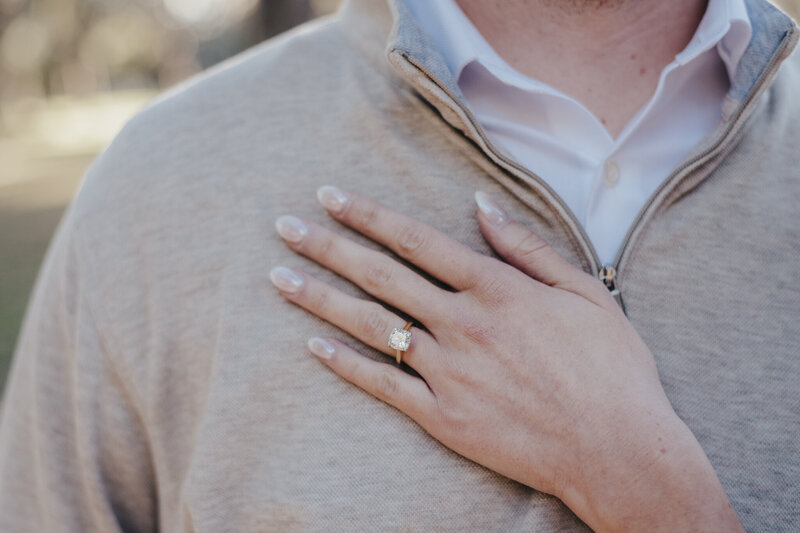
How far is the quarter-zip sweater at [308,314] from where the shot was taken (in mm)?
1335

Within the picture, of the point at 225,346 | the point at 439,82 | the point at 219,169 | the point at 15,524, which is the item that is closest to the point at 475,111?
the point at 439,82

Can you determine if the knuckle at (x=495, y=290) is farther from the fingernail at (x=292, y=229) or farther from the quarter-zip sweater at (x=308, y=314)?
the fingernail at (x=292, y=229)

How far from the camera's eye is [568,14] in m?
1.58

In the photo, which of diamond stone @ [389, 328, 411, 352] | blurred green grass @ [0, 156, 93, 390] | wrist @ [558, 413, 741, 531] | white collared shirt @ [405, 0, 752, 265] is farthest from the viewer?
blurred green grass @ [0, 156, 93, 390]

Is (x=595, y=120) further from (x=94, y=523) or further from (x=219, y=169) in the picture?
(x=94, y=523)

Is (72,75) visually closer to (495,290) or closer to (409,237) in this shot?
(409,237)

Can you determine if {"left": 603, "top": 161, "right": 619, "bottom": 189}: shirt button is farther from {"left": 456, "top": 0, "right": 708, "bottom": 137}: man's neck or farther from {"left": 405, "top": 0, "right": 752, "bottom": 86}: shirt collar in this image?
{"left": 405, "top": 0, "right": 752, "bottom": 86}: shirt collar

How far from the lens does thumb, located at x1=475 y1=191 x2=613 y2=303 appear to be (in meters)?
1.37

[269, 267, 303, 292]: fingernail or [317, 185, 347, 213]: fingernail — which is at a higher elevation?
[317, 185, 347, 213]: fingernail

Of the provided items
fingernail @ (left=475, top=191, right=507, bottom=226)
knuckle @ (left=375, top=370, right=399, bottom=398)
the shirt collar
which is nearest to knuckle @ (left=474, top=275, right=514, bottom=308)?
fingernail @ (left=475, top=191, right=507, bottom=226)

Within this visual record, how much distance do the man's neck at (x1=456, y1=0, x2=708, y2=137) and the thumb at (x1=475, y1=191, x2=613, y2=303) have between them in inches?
15.7

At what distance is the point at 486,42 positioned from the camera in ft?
5.20

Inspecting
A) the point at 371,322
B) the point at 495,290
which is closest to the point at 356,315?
the point at 371,322

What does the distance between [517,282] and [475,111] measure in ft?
1.41
